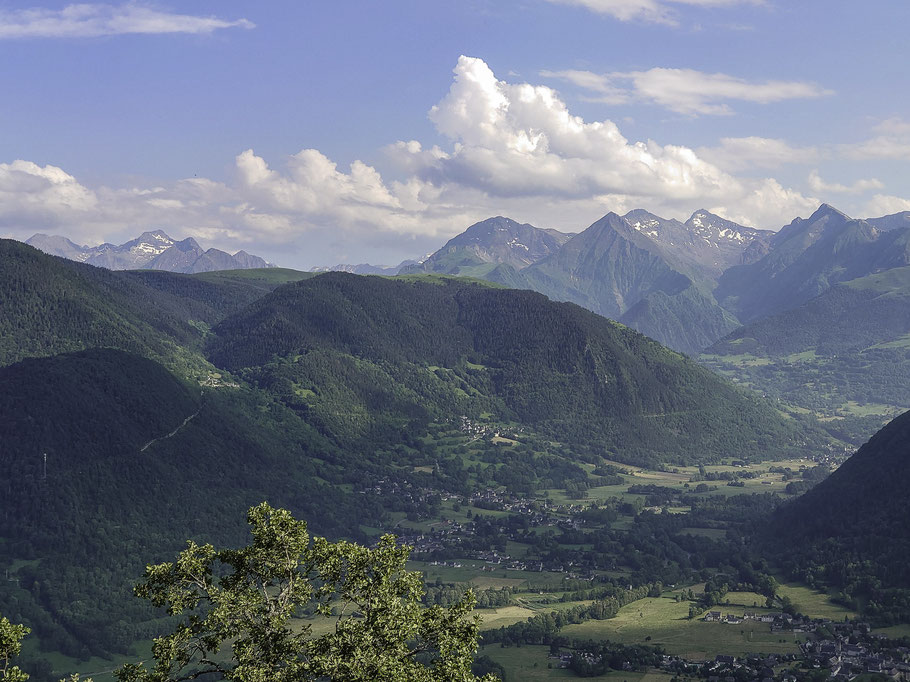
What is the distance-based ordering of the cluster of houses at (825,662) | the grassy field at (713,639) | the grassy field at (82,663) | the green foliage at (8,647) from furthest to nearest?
the grassy field at (82,663) → the grassy field at (713,639) → the cluster of houses at (825,662) → the green foliage at (8,647)

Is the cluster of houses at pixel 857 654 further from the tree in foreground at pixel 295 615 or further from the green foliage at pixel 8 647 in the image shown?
the green foliage at pixel 8 647

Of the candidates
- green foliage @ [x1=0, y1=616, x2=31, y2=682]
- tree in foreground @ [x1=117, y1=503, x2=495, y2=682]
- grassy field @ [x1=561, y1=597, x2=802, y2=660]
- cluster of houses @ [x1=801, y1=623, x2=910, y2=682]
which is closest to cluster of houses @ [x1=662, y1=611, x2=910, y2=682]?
cluster of houses @ [x1=801, y1=623, x2=910, y2=682]

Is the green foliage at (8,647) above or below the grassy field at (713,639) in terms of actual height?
above

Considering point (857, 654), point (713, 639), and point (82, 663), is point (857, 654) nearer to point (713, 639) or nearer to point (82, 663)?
point (713, 639)

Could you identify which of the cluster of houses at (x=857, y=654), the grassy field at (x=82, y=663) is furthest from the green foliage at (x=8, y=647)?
the grassy field at (x=82, y=663)

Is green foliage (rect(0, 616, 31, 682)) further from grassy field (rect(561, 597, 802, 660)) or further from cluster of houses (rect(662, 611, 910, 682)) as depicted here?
grassy field (rect(561, 597, 802, 660))

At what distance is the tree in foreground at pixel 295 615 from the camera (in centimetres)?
4706

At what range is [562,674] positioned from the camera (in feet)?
584

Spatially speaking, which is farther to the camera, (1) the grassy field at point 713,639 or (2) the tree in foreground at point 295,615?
(1) the grassy field at point 713,639

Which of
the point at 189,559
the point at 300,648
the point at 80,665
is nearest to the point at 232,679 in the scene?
the point at 300,648

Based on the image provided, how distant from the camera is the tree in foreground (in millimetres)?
47062

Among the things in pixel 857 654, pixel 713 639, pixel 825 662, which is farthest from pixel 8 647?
pixel 713 639

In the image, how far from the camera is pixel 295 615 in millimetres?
47219

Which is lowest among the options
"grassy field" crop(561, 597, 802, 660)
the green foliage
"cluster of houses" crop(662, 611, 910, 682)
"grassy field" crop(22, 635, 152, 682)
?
"grassy field" crop(22, 635, 152, 682)
